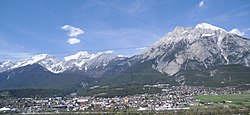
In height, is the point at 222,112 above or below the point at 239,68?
below

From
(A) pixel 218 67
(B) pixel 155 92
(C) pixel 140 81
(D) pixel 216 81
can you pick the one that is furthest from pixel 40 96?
(A) pixel 218 67

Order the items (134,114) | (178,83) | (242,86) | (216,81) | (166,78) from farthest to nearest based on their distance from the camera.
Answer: (166,78) → (178,83) → (216,81) → (242,86) → (134,114)

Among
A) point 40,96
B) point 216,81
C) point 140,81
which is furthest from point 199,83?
point 40,96

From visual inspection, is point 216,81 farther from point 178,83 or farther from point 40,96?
point 40,96

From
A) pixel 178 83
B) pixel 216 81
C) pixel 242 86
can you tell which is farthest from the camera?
pixel 178 83

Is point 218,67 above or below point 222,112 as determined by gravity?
above

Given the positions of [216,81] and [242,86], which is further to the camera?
[216,81]

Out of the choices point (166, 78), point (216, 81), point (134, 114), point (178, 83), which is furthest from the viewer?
point (166, 78)

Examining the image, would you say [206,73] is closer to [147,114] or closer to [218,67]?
[218,67]

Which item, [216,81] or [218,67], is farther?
[218,67]
